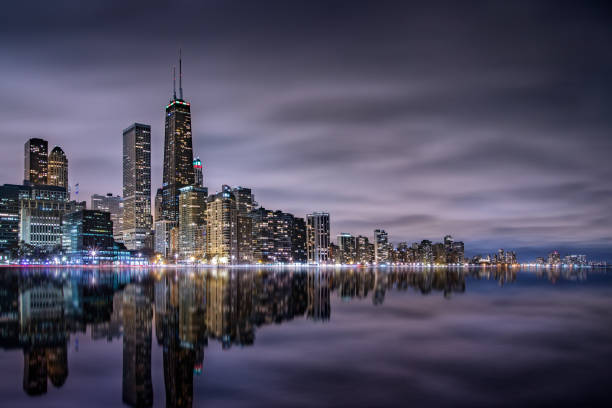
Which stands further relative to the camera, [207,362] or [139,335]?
[139,335]

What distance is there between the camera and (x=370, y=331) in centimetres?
2620

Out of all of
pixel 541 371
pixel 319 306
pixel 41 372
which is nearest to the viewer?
pixel 41 372

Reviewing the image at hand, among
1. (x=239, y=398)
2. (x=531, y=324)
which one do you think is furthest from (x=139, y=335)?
(x=531, y=324)

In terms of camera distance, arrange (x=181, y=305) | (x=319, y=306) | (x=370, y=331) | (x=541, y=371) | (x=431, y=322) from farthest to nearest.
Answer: (x=319, y=306) → (x=181, y=305) → (x=431, y=322) → (x=370, y=331) → (x=541, y=371)

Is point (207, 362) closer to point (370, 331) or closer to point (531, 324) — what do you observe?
point (370, 331)

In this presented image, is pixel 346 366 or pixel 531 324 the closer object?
pixel 346 366

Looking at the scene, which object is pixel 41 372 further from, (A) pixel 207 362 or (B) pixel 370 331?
(B) pixel 370 331

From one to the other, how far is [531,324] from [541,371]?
14.3m

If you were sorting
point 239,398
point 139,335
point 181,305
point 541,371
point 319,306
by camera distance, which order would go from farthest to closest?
point 319,306 → point 181,305 → point 139,335 → point 541,371 → point 239,398

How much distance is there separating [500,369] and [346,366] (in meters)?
6.12

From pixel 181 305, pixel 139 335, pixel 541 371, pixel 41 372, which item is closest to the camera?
pixel 41 372

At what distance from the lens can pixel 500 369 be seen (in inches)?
692

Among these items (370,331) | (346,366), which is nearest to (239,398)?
(346,366)

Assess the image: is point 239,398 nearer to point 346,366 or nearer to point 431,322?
point 346,366
